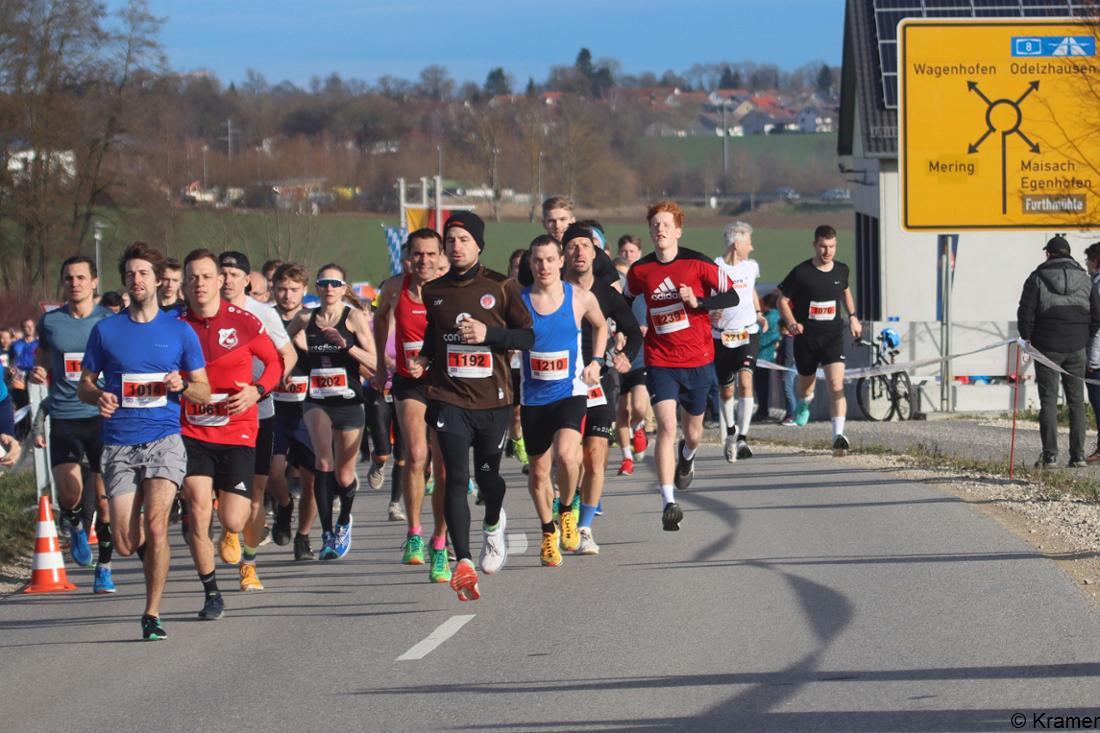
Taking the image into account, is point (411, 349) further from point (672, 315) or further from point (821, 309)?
point (821, 309)

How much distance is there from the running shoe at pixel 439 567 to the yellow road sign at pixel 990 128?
379 inches

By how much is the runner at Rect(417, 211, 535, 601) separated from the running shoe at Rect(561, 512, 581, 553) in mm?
1432

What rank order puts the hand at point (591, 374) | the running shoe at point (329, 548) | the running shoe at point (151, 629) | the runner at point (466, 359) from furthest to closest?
the running shoe at point (329, 548) → the hand at point (591, 374) → the runner at point (466, 359) → the running shoe at point (151, 629)

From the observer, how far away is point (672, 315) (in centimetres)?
1259

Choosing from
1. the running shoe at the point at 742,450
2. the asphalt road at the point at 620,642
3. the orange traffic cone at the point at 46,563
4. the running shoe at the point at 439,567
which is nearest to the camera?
the asphalt road at the point at 620,642

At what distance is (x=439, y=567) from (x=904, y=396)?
18646 mm

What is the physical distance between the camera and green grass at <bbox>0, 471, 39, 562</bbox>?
48.0 ft

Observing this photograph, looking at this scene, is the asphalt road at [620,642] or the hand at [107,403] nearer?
the asphalt road at [620,642]

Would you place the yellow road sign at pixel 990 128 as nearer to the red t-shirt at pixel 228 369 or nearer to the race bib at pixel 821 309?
the race bib at pixel 821 309

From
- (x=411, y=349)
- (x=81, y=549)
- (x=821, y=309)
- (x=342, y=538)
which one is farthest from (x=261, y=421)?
(x=821, y=309)

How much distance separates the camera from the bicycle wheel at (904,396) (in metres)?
28.2

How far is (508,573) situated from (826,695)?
4.42 m

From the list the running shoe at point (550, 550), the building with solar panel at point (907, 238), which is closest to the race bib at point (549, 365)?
the running shoe at point (550, 550)

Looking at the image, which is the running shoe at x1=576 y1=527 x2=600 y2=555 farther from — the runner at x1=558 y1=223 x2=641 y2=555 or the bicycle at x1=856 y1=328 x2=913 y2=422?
the bicycle at x1=856 y1=328 x2=913 y2=422
